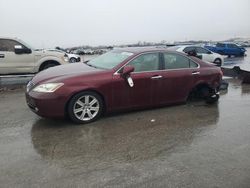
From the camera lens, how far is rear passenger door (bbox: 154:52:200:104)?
24.0 feet

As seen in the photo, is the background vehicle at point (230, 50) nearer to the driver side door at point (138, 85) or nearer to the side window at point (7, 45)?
the side window at point (7, 45)

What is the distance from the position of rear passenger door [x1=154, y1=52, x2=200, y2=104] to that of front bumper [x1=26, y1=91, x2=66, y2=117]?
7.16 ft

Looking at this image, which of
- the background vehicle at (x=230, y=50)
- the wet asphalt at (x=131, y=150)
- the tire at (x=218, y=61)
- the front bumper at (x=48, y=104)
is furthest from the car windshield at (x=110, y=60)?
the background vehicle at (x=230, y=50)

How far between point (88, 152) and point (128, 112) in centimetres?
248

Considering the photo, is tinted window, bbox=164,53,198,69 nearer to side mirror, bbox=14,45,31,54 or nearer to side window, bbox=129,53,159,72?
side window, bbox=129,53,159,72

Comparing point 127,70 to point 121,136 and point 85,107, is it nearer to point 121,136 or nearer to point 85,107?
point 85,107

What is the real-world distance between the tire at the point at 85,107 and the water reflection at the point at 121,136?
0.16 meters

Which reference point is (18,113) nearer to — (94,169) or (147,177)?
(94,169)

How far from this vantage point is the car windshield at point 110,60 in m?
7.05

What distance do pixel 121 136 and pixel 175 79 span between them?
2.41m

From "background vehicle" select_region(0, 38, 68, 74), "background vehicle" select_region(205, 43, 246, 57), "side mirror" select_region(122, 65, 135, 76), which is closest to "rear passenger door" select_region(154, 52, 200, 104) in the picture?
"side mirror" select_region(122, 65, 135, 76)

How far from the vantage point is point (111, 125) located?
6.29 meters

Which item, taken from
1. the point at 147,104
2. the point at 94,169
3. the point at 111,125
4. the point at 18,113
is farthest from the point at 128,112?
the point at 94,169

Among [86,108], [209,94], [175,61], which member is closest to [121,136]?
[86,108]
